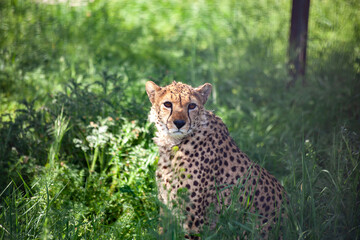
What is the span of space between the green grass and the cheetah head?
0.48m

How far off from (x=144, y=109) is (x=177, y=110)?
1.36 meters

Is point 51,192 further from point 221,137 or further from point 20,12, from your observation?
point 20,12

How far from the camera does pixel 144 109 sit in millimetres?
4109

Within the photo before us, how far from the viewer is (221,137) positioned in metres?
2.90

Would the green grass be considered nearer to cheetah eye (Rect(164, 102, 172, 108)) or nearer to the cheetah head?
the cheetah head

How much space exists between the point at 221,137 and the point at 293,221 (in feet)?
2.39

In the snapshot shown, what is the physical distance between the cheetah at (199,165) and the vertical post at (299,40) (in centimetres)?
266

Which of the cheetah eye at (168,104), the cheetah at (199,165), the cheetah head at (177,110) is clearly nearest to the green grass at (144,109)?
the cheetah at (199,165)

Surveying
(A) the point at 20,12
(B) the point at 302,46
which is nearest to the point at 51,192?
(B) the point at 302,46

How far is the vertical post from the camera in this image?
5.21m


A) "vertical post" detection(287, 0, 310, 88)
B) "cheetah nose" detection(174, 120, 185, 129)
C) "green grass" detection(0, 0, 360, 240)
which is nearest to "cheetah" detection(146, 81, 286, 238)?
"cheetah nose" detection(174, 120, 185, 129)

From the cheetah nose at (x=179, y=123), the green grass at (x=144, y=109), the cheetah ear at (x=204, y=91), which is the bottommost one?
the green grass at (x=144, y=109)

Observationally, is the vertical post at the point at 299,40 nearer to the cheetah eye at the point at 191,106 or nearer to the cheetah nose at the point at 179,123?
the cheetah eye at the point at 191,106

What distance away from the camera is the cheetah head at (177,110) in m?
2.78
